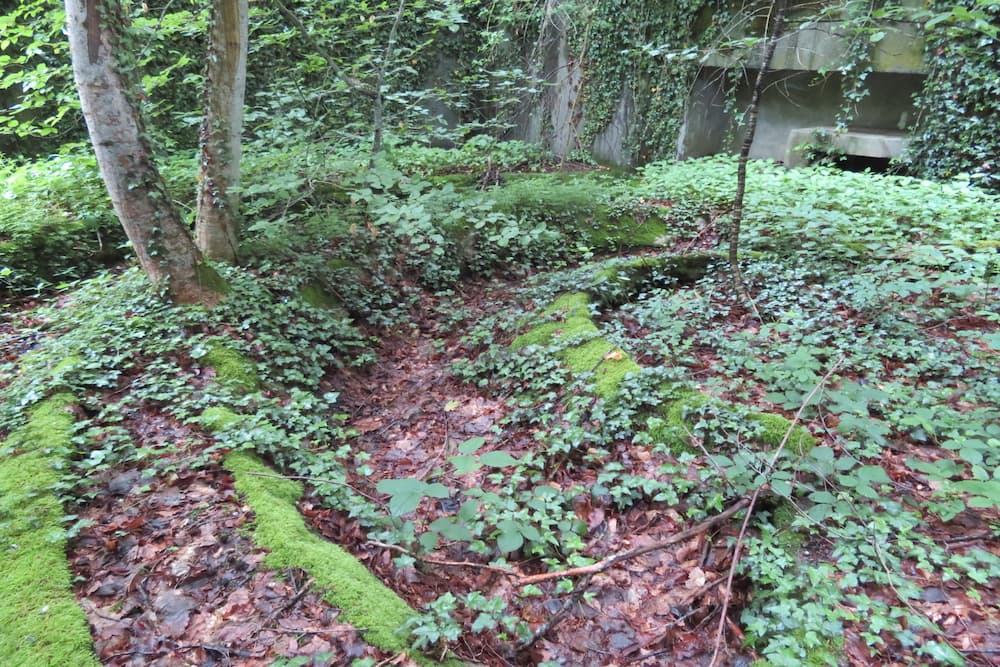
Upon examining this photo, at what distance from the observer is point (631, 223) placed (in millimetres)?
7988

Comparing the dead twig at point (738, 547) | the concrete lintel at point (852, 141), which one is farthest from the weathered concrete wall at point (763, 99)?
the dead twig at point (738, 547)

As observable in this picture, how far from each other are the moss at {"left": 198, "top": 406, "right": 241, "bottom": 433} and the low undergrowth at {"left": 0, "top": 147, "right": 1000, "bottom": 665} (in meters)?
0.02

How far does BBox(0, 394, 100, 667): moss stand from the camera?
1874mm

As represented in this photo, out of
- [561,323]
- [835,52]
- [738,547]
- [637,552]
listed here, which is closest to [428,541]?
[637,552]

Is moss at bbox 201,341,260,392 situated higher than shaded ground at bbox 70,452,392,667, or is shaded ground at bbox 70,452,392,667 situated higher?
moss at bbox 201,341,260,392

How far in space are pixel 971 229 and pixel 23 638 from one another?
7826 millimetres

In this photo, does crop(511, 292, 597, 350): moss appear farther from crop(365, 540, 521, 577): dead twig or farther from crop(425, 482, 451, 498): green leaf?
crop(425, 482, 451, 498): green leaf

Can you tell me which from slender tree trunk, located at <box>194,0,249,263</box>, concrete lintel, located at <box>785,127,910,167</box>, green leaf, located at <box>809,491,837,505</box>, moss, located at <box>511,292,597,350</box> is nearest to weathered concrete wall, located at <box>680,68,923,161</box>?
concrete lintel, located at <box>785,127,910,167</box>

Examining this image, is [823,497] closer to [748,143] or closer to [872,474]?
[872,474]

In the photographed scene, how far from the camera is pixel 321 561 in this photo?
2.38m

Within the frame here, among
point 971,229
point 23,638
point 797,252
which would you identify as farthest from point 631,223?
point 23,638

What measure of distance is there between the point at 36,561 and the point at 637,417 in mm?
3232

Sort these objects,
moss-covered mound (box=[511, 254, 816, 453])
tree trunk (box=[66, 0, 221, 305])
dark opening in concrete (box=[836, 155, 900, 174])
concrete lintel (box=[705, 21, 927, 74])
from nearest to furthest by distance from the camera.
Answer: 1. moss-covered mound (box=[511, 254, 816, 453])
2. tree trunk (box=[66, 0, 221, 305])
3. concrete lintel (box=[705, 21, 927, 74])
4. dark opening in concrete (box=[836, 155, 900, 174])

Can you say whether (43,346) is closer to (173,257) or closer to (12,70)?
(173,257)
